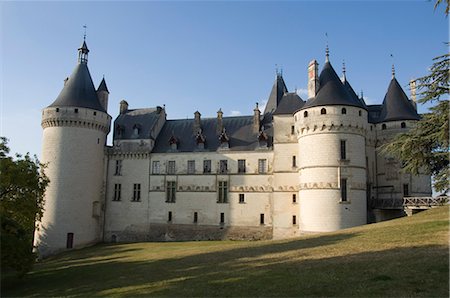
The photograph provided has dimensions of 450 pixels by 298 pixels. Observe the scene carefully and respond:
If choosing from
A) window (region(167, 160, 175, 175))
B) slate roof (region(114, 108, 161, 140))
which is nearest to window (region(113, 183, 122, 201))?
slate roof (region(114, 108, 161, 140))

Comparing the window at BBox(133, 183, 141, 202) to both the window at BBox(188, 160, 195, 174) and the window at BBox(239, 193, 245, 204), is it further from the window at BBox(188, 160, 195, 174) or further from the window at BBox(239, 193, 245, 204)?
the window at BBox(239, 193, 245, 204)

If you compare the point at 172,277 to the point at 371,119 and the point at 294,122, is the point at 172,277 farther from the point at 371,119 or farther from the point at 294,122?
the point at 371,119

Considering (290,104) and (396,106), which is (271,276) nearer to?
(290,104)

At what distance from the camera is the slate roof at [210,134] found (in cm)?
4068

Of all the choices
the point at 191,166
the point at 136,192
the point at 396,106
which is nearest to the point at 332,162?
the point at 396,106

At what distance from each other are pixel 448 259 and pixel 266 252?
30.8ft

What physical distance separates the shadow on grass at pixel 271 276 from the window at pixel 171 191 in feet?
57.4

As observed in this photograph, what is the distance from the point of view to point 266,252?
20.6m

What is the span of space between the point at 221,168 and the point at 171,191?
228 inches

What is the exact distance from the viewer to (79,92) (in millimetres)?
41438

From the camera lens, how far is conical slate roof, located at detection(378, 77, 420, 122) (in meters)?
36.2

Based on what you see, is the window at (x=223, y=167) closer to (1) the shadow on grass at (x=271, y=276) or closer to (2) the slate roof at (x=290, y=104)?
(2) the slate roof at (x=290, y=104)

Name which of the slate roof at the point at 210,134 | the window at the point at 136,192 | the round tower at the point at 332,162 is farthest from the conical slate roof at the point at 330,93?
the window at the point at 136,192

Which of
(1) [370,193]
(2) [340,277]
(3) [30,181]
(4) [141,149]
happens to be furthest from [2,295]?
(1) [370,193]
